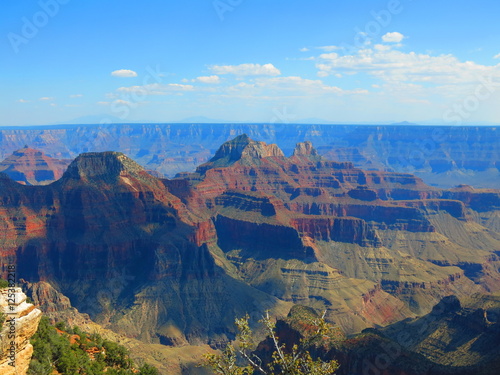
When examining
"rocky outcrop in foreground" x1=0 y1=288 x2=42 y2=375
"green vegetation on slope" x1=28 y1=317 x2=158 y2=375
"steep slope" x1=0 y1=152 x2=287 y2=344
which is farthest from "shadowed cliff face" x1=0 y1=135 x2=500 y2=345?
"rocky outcrop in foreground" x1=0 y1=288 x2=42 y2=375

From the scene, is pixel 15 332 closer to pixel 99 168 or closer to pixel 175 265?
pixel 175 265

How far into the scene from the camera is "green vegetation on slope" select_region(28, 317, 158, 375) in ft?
113

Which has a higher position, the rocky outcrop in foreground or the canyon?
the rocky outcrop in foreground

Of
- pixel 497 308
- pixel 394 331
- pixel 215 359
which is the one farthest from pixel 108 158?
pixel 215 359

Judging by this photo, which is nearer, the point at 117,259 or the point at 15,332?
the point at 15,332

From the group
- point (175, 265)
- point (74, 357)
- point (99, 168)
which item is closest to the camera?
point (74, 357)

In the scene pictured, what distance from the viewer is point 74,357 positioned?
38031 mm

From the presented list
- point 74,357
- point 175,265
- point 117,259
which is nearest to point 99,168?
point 117,259

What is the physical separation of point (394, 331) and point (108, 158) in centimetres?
10041

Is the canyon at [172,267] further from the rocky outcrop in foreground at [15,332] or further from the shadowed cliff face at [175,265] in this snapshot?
the rocky outcrop in foreground at [15,332]

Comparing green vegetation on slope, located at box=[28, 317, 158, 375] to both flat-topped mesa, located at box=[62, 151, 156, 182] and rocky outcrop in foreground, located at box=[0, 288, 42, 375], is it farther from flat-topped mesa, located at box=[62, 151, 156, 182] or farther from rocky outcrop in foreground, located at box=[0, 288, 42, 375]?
flat-topped mesa, located at box=[62, 151, 156, 182]

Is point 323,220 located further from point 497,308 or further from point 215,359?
point 215,359

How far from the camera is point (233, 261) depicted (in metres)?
171

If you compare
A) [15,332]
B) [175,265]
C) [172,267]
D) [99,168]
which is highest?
[15,332]
